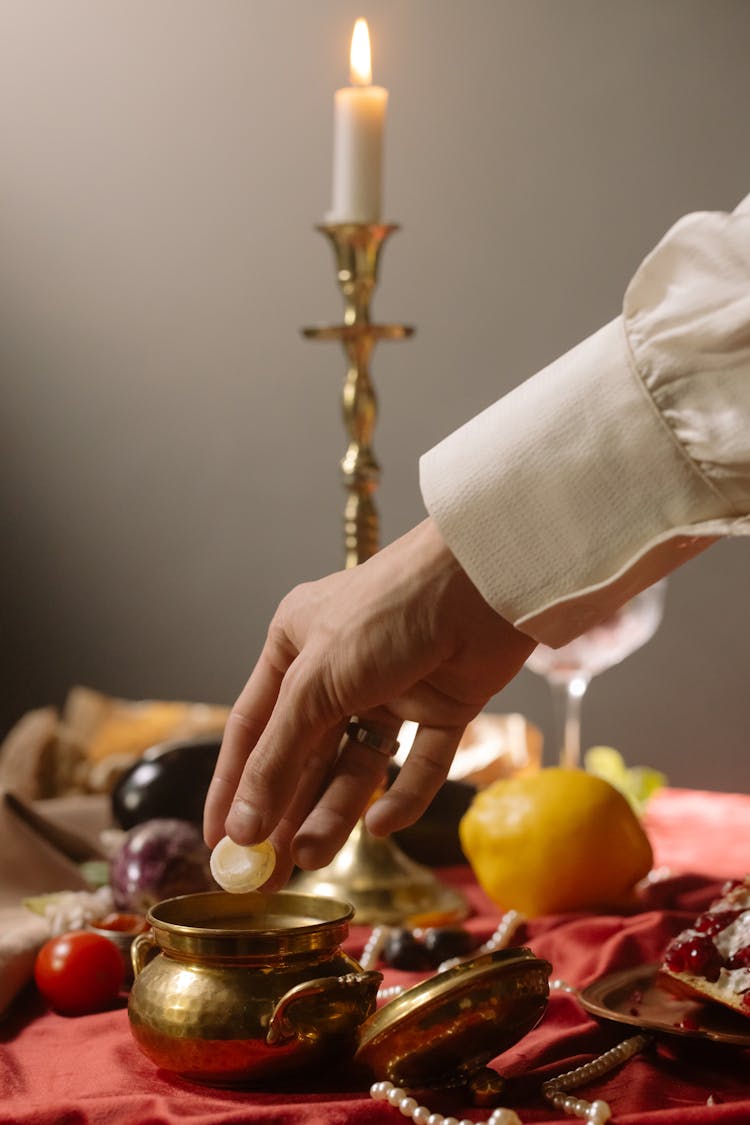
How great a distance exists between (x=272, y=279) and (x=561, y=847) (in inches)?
60.2

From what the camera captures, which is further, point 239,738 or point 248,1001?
point 239,738

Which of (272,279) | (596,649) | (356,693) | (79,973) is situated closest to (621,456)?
(356,693)

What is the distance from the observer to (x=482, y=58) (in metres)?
2.17

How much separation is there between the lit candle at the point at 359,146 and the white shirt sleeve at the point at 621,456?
1.77 feet

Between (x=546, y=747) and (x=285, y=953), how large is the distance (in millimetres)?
1589

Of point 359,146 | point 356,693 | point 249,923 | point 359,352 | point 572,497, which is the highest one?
point 359,146

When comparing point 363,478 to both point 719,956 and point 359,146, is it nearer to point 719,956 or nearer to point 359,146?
point 359,146

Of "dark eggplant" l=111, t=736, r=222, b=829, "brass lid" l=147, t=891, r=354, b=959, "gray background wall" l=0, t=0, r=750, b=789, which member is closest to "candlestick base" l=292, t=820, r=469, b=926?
"dark eggplant" l=111, t=736, r=222, b=829

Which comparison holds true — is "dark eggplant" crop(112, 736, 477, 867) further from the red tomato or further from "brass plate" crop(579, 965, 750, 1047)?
"brass plate" crop(579, 965, 750, 1047)

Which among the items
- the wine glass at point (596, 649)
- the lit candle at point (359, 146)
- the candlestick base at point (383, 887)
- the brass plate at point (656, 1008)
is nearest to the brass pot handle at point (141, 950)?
the brass plate at point (656, 1008)

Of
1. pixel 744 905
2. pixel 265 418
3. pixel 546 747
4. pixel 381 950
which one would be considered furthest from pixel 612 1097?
pixel 265 418

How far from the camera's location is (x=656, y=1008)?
77 cm

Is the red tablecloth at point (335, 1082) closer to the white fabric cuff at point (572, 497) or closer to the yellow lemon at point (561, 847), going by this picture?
the yellow lemon at point (561, 847)

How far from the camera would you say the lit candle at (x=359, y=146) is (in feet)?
3.81
